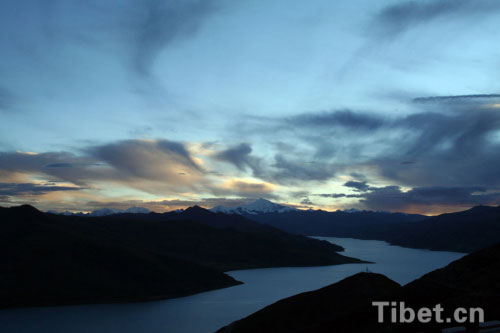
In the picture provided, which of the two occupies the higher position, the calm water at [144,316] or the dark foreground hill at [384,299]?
the dark foreground hill at [384,299]

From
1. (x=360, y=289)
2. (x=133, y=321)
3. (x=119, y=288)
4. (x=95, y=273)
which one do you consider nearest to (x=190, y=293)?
(x=119, y=288)

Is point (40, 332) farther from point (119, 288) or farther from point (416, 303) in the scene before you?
point (416, 303)

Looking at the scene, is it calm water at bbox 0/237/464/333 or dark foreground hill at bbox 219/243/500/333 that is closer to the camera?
dark foreground hill at bbox 219/243/500/333

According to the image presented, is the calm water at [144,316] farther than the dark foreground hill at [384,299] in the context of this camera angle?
Yes

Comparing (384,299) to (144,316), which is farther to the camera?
(144,316)

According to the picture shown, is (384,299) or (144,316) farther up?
(384,299)

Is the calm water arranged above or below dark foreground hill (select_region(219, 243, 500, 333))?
below

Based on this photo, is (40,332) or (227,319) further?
(227,319)

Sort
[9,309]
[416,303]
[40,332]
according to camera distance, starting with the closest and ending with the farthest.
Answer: [416,303] → [40,332] → [9,309]
